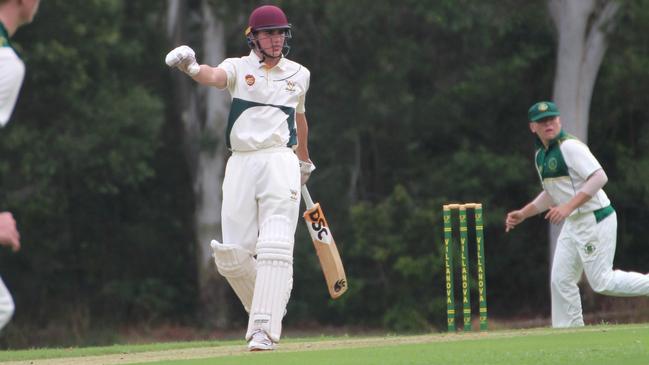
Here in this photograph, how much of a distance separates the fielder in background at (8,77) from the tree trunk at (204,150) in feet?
61.1

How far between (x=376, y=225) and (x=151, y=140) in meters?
3.86

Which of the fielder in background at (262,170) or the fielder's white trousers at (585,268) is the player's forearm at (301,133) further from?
the fielder's white trousers at (585,268)

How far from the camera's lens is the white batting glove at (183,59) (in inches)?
308

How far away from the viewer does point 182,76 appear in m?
25.4

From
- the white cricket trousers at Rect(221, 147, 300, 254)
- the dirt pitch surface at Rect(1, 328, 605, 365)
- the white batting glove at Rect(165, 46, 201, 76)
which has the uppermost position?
the white batting glove at Rect(165, 46, 201, 76)

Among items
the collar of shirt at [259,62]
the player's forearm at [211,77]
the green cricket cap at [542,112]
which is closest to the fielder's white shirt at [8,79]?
the player's forearm at [211,77]

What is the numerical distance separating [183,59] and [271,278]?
1.26m

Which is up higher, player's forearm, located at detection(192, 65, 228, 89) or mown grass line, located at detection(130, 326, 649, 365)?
player's forearm, located at detection(192, 65, 228, 89)

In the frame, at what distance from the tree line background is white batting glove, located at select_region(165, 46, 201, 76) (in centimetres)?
1366

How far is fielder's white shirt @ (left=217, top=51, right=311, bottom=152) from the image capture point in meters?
8.23

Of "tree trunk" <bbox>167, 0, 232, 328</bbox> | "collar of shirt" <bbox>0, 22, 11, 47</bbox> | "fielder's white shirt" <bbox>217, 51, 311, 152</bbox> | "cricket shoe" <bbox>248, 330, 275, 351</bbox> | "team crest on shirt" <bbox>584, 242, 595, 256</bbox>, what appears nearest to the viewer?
"collar of shirt" <bbox>0, 22, 11, 47</bbox>

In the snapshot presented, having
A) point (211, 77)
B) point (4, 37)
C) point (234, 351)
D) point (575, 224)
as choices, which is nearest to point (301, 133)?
point (211, 77)

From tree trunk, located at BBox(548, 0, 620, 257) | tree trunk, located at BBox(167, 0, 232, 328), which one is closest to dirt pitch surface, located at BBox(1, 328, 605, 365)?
tree trunk, located at BBox(548, 0, 620, 257)

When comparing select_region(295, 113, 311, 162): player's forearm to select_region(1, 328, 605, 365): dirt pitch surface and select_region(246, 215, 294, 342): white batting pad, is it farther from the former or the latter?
select_region(1, 328, 605, 365): dirt pitch surface
